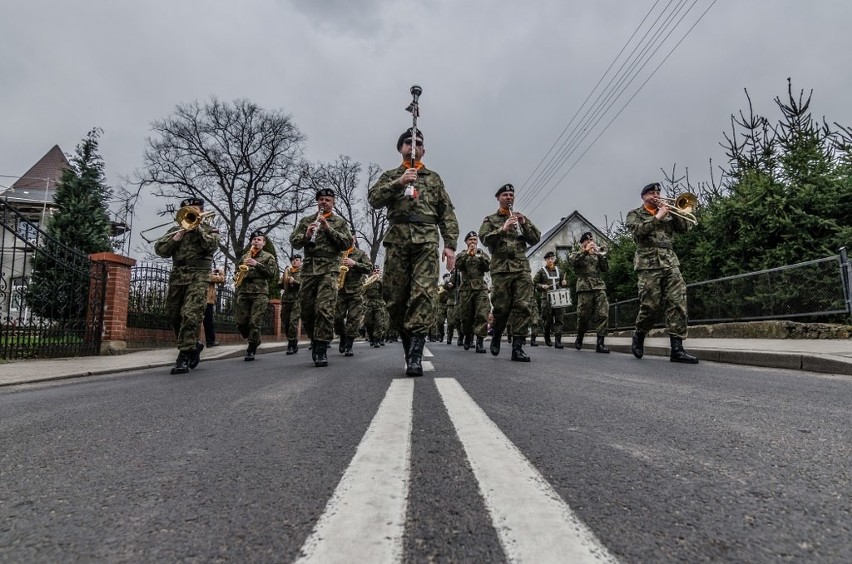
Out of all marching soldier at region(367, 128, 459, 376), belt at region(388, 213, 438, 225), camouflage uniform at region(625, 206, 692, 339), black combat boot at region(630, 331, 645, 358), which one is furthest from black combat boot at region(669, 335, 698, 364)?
belt at region(388, 213, 438, 225)

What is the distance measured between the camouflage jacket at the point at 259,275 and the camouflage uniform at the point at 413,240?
12.2 feet

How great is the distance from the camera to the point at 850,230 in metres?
7.82

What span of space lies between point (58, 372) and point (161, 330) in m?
5.71

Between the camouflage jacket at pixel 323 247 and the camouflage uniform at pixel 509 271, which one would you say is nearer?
the camouflage jacket at pixel 323 247

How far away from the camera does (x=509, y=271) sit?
673 centimetres

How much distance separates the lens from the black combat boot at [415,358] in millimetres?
4043

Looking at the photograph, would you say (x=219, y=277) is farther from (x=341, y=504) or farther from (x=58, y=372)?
(x=341, y=504)

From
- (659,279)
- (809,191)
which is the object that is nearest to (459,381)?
(659,279)

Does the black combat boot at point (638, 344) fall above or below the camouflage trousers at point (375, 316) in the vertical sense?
below

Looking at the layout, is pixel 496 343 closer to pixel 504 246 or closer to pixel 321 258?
pixel 504 246

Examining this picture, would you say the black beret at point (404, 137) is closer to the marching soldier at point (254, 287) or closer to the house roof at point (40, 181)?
the marching soldier at point (254, 287)

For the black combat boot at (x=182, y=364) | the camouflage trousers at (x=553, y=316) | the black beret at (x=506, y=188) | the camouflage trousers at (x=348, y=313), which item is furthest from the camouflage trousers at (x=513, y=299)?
the camouflage trousers at (x=553, y=316)

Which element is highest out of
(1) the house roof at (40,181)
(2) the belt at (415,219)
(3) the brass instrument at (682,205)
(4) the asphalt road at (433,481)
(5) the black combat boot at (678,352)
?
(1) the house roof at (40,181)

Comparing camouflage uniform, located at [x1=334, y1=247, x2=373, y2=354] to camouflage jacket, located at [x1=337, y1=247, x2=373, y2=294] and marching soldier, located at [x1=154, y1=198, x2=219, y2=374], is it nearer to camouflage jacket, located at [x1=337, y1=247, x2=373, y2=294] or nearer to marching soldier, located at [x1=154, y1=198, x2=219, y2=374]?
camouflage jacket, located at [x1=337, y1=247, x2=373, y2=294]
